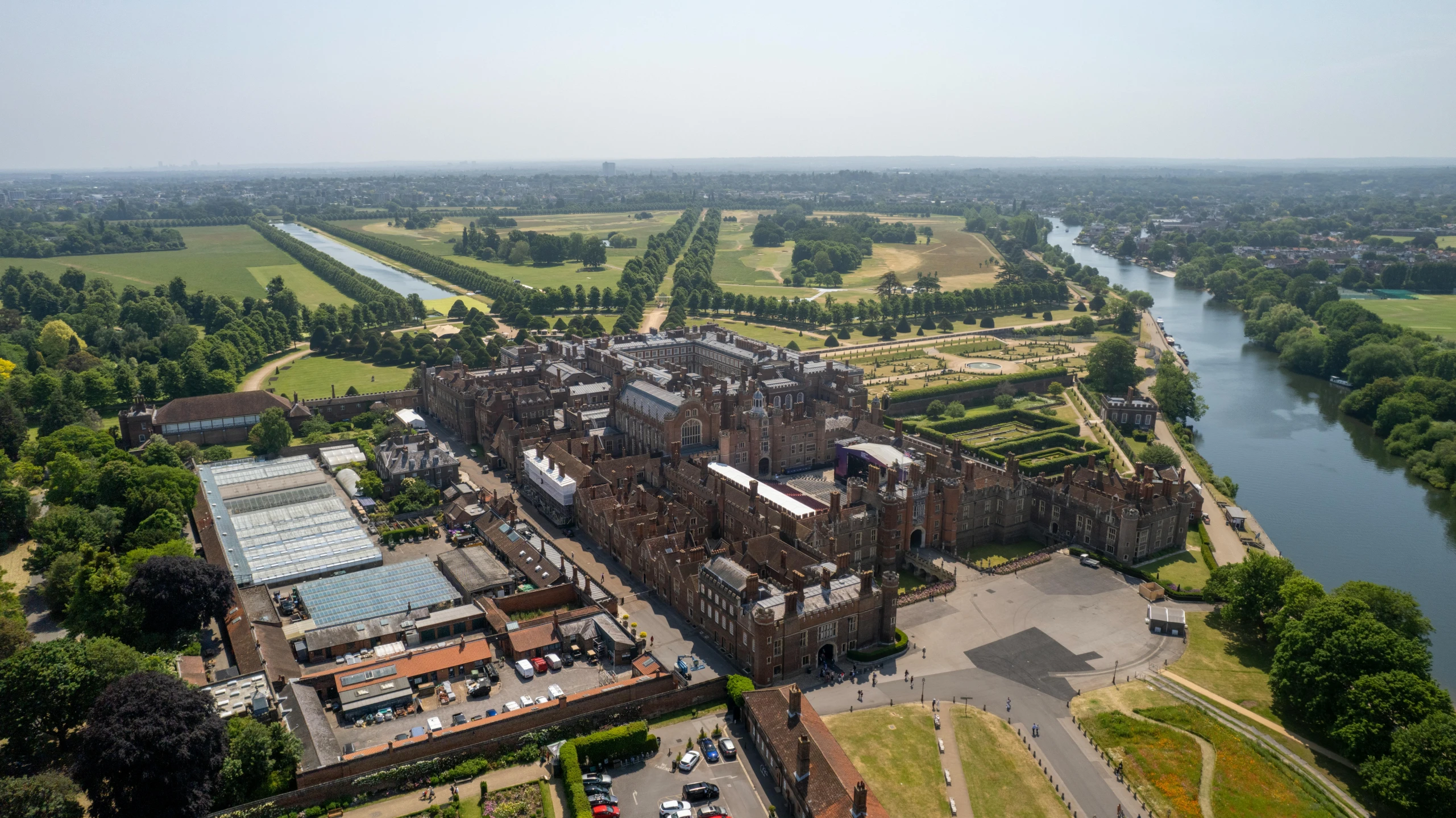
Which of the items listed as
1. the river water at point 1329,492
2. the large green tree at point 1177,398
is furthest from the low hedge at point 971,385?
the river water at point 1329,492

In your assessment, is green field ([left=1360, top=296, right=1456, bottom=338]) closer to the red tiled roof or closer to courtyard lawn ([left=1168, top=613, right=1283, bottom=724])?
courtyard lawn ([left=1168, top=613, right=1283, bottom=724])

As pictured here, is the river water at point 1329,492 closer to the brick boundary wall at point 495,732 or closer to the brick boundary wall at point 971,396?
the brick boundary wall at point 971,396

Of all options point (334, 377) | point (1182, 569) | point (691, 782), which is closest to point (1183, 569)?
point (1182, 569)

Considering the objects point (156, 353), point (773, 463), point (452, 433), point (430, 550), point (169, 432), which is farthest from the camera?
point (156, 353)

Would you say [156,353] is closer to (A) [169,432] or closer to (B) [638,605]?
(A) [169,432]

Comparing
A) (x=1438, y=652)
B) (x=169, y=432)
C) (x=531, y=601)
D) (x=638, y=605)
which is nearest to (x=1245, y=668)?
(x=1438, y=652)

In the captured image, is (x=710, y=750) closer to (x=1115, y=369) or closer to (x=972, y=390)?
(x=972, y=390)
